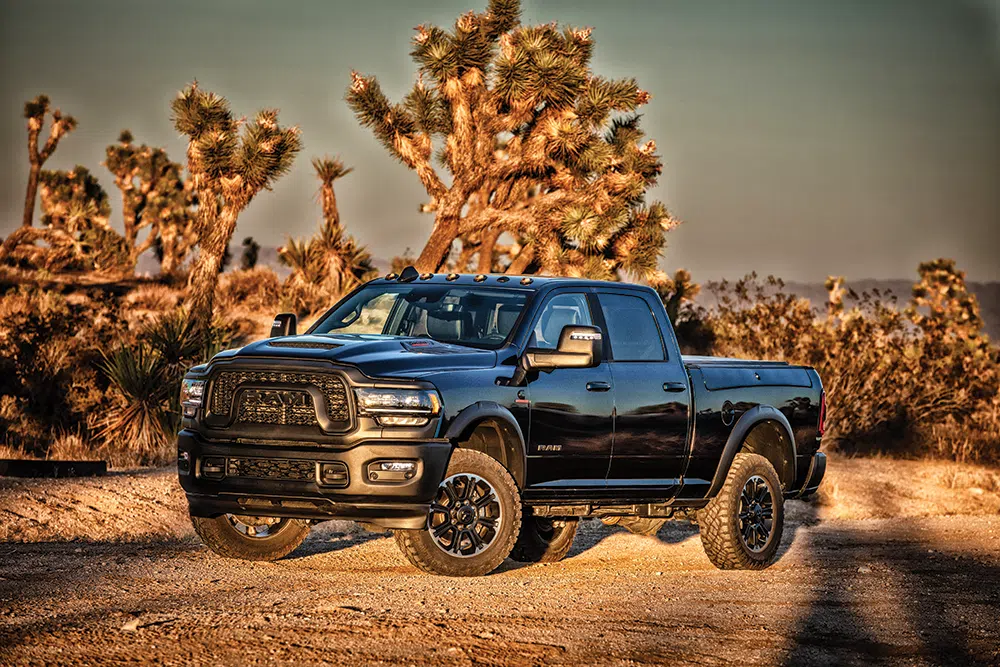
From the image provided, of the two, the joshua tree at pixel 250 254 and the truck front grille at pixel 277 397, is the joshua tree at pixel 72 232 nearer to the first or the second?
the joshua tree at pixel 250 254

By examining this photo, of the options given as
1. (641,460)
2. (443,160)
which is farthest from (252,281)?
(641,460)

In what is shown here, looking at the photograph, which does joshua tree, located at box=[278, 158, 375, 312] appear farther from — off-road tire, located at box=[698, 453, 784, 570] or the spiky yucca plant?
off-road tire, located at box=[698, 453, 784, 570]

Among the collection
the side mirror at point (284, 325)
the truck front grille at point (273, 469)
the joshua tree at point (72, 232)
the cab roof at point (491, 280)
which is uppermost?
the joshua tree at point (72, 232)

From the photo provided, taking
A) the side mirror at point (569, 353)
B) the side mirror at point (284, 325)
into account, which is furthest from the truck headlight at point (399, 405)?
the side mirror at point (284, 325)

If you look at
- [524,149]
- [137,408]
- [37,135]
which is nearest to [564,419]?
[137,408]

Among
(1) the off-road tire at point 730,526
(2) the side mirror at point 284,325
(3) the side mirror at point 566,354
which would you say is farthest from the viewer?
(1) the off-road tire at point 730,526

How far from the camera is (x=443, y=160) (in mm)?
35781

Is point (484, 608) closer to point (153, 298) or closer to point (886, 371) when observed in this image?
point (886, 371)

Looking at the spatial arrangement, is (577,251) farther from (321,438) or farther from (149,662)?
(149,662)

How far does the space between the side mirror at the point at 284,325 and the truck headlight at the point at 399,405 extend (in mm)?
1661

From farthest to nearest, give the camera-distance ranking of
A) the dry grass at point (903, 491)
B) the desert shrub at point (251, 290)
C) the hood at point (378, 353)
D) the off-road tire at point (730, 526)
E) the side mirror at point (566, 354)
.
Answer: the desert shrub at point (251, 290) → the dry grass at point (903, 491) → the off-road tire at point (730, 526) → the side mirror at point (566, 354) → the hood at point (378, 353)

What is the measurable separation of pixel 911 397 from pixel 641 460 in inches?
738

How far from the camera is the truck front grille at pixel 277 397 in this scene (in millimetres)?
8797

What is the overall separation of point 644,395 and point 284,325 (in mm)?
2585
